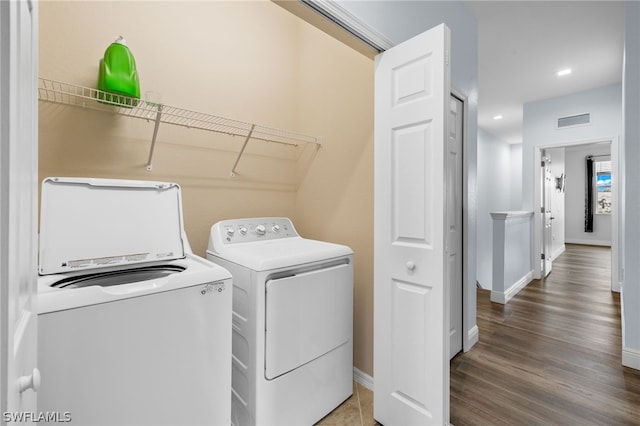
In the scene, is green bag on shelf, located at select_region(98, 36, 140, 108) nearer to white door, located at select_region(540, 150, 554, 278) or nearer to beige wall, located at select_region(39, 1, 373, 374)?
beige wall, located at select_region(39, 1, 373, 374)

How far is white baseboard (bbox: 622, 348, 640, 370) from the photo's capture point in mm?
2193

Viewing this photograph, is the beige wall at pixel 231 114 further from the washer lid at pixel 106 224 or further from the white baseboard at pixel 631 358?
the white baseboard at pixel 631 358

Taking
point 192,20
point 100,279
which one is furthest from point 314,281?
point 192,20

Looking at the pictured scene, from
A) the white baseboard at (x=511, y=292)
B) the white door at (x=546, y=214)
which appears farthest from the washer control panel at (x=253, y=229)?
the white door at (x=546, y=214)

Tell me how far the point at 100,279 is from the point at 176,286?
1.49 ft

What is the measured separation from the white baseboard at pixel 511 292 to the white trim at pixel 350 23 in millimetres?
3204

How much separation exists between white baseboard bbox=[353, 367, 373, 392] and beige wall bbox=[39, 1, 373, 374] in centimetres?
5

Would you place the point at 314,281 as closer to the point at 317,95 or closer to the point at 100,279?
the point at 100,279

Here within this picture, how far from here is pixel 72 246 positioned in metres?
1.30

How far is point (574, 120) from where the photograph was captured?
14.5 ft

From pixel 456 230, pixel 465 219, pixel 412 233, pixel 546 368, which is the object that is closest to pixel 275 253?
pixel 412 233

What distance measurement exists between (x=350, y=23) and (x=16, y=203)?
1.42m

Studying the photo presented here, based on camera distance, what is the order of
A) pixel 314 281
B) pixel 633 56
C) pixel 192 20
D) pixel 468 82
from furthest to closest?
pixel 468 82 < pixel 633 56 < pixel 192 20 < pixel 314 281

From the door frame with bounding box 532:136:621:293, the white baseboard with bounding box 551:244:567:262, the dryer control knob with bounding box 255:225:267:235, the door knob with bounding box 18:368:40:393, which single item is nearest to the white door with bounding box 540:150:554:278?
the door frame with bounding box 532:136:621:293
